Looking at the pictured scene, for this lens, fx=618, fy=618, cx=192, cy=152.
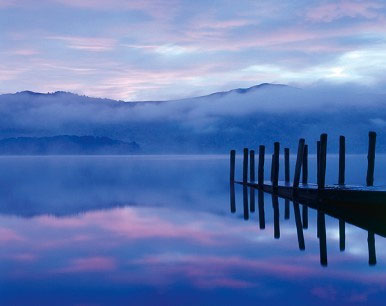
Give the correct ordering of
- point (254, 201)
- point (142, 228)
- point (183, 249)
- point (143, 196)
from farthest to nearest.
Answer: point (143, 196) < point (254, 201) < point (142, 228) < point (183, 249)

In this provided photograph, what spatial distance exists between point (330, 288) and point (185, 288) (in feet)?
9.28

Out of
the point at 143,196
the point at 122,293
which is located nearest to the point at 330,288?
the point at 122,293

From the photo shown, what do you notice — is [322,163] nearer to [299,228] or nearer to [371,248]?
[299,228]

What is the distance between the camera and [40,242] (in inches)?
728

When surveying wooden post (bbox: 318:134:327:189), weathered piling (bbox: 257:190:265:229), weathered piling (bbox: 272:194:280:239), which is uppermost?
wooden post (bbox: 318:134:327:189)

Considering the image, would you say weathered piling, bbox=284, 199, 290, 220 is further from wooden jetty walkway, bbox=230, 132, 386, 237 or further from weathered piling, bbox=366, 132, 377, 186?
weathered piling, bbox=366, 132, 377, 186

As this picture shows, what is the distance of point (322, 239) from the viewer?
58.6ft

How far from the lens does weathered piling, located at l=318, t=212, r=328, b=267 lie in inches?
589

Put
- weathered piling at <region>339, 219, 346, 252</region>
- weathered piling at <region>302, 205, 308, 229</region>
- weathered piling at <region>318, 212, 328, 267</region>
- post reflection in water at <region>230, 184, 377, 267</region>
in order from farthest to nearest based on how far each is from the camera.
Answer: weathered piling at <region>302, 205, 308, 229</region> < weathered piling at <region>339, 219, 346, 252</region> < post reflection in water at <region>230, 184, 377, 267</region> < weathered piling at <region>318, 212, 328, 267</region>

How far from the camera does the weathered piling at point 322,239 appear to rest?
15.0 meters

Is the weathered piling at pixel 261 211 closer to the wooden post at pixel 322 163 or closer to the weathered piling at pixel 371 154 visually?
the wooden post at pixel 322 163

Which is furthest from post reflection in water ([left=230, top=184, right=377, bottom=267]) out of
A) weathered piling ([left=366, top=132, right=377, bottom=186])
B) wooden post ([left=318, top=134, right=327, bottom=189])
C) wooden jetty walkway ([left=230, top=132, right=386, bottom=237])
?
weathered piling ([left=366, top=132, right=377, bottom=186])

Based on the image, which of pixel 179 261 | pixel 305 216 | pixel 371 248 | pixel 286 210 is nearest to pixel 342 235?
pixel 371 248

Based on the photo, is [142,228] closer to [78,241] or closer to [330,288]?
[78,241]
